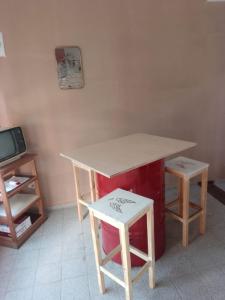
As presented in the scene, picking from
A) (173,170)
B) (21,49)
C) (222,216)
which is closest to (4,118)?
(21,49)

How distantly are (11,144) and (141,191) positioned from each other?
136cm

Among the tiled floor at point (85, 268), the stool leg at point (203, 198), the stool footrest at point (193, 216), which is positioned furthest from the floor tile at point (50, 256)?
the stool leg at point (203, 198)

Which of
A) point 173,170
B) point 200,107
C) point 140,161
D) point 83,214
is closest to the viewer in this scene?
point 140,161

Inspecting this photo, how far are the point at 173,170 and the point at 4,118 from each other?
179 cm

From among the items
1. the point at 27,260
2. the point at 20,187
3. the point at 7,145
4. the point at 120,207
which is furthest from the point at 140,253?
the point at 7,145

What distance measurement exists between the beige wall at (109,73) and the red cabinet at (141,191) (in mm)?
1010

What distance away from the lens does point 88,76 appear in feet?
8.41

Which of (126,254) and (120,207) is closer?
(126,254)

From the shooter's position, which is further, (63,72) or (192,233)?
(63,72)

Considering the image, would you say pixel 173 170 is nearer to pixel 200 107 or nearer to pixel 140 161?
pixel 140 161

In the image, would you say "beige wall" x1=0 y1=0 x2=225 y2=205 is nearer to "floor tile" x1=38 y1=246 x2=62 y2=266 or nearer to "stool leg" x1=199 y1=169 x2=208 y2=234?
"floor tile" x1=38 y1=246 x2=62 y2=266

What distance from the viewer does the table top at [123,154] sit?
1646mm

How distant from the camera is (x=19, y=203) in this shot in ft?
8.14

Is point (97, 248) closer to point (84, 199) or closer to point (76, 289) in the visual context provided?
point (76, 289)
